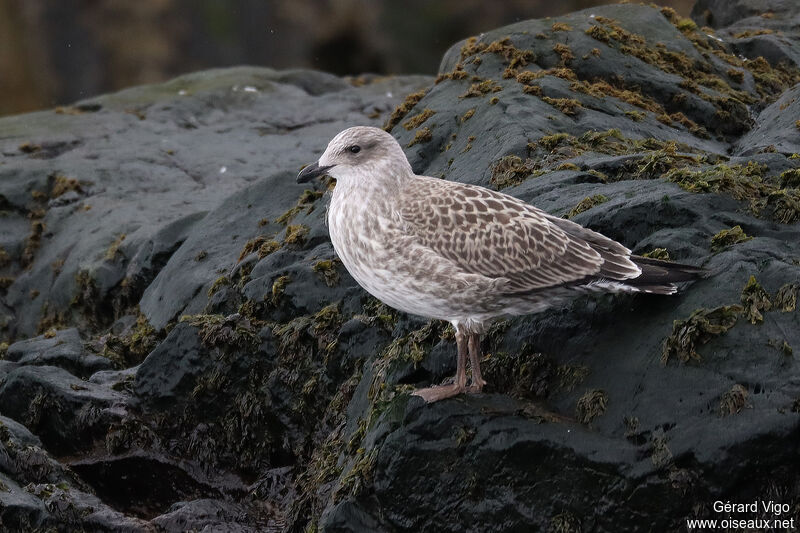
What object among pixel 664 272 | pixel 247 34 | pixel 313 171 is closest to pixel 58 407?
pixel 313 171

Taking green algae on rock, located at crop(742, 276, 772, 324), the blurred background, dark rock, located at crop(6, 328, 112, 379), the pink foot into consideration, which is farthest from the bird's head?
the blurred background

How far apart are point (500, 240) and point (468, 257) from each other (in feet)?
0.65

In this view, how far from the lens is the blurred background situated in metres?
25.4

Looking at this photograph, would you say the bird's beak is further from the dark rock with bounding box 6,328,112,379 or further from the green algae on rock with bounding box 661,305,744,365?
the dark rock with bounding box 6,328,112,379

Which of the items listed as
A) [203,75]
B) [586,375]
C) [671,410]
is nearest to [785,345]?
[671,410]

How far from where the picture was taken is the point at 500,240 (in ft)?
19.1

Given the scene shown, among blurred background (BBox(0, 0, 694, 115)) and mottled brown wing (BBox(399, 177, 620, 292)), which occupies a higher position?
mottled brown wing (BBox(399, 177, 620, 292))

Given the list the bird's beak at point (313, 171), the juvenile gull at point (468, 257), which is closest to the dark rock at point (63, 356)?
the bird's beak at point (313, 171)

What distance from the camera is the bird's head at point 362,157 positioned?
616 cm

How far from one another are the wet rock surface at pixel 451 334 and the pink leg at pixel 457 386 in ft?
0.20

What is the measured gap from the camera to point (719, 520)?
494 cm

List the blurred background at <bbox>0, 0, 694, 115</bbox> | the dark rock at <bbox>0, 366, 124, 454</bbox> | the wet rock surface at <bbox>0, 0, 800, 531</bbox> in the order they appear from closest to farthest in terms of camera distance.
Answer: the wet rock surface at <bbox>0, 0, 800, 531</bbox>, the dark rock at <bbox>0, 366, 124, 454</bbox>, the blurred background at <bbox>0, 0, 694, 115</bbox>

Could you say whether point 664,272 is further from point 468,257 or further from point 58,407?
point 58,407

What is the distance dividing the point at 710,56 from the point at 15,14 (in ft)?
53.6
